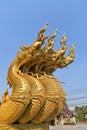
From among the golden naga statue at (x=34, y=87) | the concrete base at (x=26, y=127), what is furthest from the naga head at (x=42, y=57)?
the concrete base at (x=26, y=127)

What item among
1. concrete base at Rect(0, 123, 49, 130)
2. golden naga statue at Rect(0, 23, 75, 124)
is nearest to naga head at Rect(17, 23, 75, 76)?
golden naga statue at Rect(0, 23, 75, 124)

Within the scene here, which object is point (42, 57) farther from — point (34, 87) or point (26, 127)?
point (26, 127)

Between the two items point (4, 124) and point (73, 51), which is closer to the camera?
point (4, 124)

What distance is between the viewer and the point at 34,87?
27.8ft

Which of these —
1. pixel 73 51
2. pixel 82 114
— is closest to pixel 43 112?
pixel 73 51

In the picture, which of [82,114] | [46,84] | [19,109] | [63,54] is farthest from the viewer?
[82,114]

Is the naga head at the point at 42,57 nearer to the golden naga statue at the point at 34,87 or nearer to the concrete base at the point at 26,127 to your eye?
the golden naga statue at the point at 34,87

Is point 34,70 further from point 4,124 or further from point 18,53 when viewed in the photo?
point 4,124

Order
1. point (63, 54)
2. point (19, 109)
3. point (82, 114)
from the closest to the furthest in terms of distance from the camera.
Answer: point (19, 109) → point (63, 54) → point (82, 114)

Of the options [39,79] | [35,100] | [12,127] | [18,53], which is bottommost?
[12,127]

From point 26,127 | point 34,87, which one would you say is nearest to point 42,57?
point 34,87

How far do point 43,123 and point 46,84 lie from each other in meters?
1.18

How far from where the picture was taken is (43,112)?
8.70 m

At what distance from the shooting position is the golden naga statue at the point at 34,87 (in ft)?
27.2
